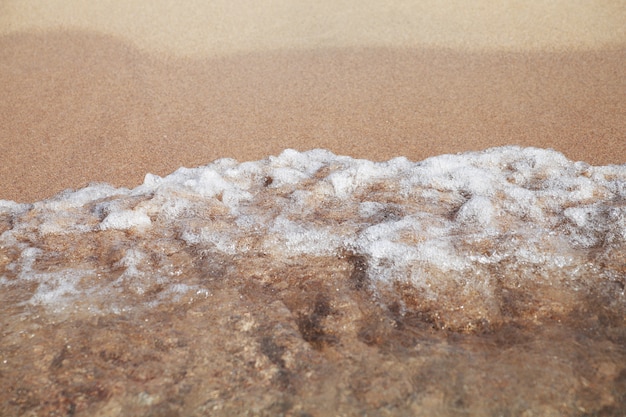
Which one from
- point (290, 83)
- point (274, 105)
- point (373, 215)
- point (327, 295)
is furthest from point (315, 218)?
point (290, 83)

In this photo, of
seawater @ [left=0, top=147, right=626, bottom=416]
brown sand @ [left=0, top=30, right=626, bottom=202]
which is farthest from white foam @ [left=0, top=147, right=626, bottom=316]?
brown sand @ [left=0, top=30, right=626, bottom=202]

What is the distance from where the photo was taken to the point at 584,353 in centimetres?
122

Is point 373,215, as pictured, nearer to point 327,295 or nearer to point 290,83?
point 327,295

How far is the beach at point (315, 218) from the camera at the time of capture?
46.2 inches

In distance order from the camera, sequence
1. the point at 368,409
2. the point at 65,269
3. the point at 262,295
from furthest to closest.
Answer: the point at 65,269
the point at 262,295
the point at 368,409

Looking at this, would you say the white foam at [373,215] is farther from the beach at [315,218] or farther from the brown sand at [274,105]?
the brown sand at [274,105]

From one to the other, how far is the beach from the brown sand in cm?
2

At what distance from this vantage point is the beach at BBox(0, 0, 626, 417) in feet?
3.85

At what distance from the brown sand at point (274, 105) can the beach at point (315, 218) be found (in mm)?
15

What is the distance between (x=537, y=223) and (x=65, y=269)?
4.84ft

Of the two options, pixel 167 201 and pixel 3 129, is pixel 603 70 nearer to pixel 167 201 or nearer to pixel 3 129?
pixel 167 201

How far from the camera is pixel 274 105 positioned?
3.31 metres

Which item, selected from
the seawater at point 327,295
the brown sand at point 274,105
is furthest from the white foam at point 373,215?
the brown sand at point 274,105

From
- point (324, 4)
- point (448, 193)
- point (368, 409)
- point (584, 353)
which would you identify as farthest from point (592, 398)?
point (324, 4)
